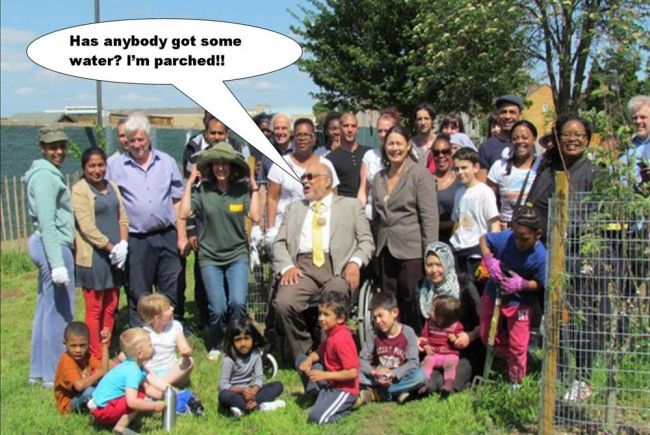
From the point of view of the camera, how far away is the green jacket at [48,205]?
18.5 feet

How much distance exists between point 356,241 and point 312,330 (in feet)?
2.94

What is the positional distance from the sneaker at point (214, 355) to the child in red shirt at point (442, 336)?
206 centimetres

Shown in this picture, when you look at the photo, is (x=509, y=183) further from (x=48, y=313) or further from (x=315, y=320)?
(x=48, y=313)

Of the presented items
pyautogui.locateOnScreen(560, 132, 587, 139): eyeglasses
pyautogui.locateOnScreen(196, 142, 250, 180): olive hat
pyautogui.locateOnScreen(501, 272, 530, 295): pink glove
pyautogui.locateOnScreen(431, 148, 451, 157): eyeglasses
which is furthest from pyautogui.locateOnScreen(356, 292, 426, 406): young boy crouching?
pyautogui.locateOnScreen(196, 142, 250, 180): olive hat

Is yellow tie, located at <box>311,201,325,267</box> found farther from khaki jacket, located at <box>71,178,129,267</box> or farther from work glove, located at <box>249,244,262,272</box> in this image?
khaki jacket, located at <box>71,178,129,267</box>

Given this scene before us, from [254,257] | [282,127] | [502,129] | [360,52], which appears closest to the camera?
[254,257]

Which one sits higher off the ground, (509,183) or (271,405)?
(509,183)

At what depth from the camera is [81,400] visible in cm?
519

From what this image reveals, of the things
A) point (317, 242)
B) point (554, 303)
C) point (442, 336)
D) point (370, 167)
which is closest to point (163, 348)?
point (317, 242)

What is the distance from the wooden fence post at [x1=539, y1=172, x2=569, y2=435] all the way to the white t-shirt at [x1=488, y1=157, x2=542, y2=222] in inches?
61.8

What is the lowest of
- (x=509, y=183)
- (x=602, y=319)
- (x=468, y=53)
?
(x=602, y=319)

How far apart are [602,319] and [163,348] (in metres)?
3.33

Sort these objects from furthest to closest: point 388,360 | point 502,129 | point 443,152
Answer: point 502,129 → point 443,152 → point 388,360

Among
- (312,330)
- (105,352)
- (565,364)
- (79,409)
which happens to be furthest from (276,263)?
(565,364)
